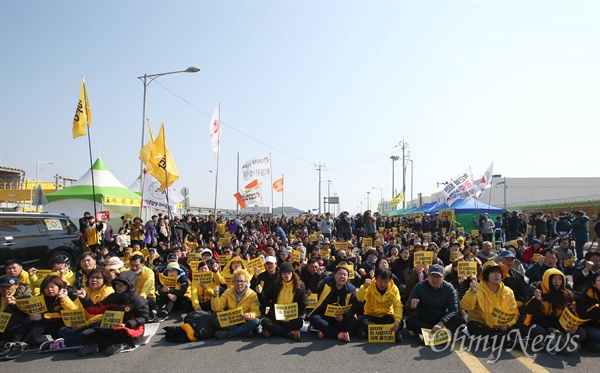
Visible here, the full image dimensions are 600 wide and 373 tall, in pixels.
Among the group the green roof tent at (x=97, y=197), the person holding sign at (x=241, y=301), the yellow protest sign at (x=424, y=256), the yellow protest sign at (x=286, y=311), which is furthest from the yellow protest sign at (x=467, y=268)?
the green roof tent at (x=97, y=197)

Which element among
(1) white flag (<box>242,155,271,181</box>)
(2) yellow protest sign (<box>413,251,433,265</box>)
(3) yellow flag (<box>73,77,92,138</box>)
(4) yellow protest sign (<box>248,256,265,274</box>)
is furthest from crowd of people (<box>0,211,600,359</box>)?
(1) white flag (<box>242,155,271,181</box>)

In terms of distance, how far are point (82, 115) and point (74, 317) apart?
8.09 m

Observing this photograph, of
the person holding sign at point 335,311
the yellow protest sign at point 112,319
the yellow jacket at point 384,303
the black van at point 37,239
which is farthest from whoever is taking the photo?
the black van at point 37,239

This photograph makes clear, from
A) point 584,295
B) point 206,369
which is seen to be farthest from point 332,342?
point 584,295

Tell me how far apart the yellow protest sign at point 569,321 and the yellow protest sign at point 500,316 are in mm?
612

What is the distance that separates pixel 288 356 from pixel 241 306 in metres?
1.33

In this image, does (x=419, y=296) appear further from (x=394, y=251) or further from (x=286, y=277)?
(x=394, y=251)

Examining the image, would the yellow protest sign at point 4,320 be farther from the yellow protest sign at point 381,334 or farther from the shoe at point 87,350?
the yellow protest sign at point 381,334

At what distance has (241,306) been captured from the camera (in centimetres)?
669

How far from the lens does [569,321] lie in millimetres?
5793

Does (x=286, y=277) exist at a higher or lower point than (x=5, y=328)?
higher

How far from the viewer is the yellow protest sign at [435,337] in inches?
235

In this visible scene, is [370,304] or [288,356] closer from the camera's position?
[288,356]

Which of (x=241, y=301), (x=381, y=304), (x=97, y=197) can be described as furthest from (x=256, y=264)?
(x=97, y=197)
